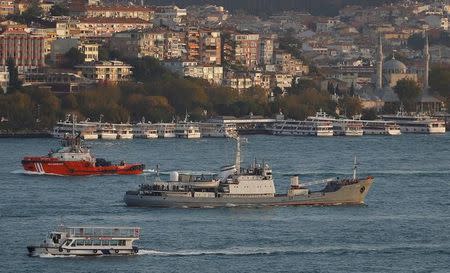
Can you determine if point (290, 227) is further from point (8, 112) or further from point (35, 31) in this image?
point (35, 31)

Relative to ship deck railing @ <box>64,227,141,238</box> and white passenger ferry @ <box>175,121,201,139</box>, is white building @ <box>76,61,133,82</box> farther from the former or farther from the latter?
ship deck railing @ <box>64,227,141,238</box>

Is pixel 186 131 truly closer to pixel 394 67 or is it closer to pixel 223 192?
pixel 394 67

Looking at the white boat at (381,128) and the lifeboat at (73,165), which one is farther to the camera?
the white boat at (381,128)

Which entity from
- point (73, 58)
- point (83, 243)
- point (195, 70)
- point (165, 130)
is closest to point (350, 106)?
point (195, 70)

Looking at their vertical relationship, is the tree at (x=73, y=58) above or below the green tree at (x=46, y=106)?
above

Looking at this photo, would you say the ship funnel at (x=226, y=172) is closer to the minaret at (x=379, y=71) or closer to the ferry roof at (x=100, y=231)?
the ferry roof at (x=100, y=231)

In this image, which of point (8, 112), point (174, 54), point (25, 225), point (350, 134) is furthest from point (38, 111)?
point (25, 225)

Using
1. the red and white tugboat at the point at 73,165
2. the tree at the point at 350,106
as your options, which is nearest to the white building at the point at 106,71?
the tree at the point at 350,106
